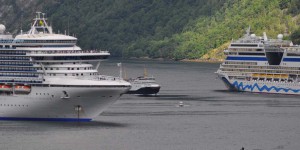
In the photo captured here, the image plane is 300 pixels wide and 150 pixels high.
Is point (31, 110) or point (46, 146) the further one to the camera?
point (31, 110)

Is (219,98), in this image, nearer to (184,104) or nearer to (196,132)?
(184,104)

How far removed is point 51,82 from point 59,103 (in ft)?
9.79

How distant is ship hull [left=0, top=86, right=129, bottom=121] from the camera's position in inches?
5053

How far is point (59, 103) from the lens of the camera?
129 metres

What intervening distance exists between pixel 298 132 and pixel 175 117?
79.4ft

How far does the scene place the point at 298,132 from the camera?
4998 inches

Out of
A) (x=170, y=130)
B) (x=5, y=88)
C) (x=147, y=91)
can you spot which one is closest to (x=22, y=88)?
(x=5, y=88)

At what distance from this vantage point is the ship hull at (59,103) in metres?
128

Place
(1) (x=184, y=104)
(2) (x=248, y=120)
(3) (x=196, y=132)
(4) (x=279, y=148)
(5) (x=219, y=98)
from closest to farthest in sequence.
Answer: (4) (x=279, y=148) → (3) (x=196, y=132) → (2) (x=248, y=120) → (1) (x=184, y=104) → (5) (x=219, y=98)

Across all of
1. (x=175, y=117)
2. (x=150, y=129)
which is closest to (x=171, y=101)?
(x=175, y=117)

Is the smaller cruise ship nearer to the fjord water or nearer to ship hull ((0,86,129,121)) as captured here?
the fjord water

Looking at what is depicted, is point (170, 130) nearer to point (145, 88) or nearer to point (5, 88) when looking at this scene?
point (5, 88)

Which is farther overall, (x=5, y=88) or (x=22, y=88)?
(x=5, y=88)

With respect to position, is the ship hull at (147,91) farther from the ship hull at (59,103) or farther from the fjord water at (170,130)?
the ship hull at (59,103)
